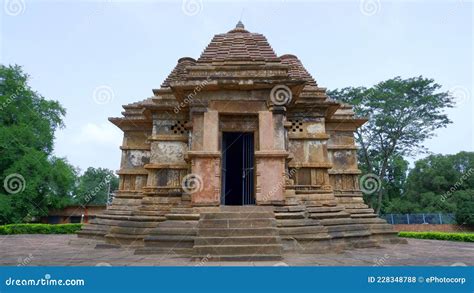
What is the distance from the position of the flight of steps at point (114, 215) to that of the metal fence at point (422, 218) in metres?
24.2

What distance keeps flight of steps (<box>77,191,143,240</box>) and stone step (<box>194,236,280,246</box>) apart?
3514 millimetres

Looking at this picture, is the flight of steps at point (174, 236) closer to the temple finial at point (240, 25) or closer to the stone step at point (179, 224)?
the stone step at point (179, 224)

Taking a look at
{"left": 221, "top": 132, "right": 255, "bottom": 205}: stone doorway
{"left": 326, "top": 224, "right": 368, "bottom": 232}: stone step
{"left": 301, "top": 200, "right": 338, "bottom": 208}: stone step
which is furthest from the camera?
{"left": 221, "top": 132, "right": 255, "bottom": 205}: stone doorway

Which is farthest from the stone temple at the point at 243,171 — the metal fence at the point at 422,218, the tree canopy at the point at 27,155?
the metal fence at the point at 422,218

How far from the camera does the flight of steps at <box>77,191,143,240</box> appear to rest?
9.14m

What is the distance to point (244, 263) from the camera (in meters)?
5.48

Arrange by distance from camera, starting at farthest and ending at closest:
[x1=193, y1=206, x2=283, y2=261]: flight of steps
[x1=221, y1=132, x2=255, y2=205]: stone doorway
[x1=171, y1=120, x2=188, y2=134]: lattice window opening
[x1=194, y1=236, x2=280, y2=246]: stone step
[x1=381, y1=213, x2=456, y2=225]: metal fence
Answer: [x1=381, y1=213, x2=456, y2=225]: metal fence
[x1=171, y1=120, x2=188, y2=134]: lattice window opening
[x1=221, y1=132, x2=255, y2=205]: stone doorway
[x1=194, y1=236, x2=280, y2=246]: stone step
[x1=193, y1=206, x2=283, y2=261]: flight of steps

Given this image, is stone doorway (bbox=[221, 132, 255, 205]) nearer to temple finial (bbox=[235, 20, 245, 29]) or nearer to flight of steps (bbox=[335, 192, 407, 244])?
flight of steps (bbox=[335, 192, 407, 244])

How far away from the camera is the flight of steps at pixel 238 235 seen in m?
5.85

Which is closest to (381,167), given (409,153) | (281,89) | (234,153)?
(409,153)

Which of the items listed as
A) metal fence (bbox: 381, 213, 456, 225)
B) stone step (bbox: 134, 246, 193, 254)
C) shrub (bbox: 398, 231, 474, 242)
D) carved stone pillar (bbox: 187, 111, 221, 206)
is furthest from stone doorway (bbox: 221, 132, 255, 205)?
metal fence (bbox: 381, 213, 456, 225)

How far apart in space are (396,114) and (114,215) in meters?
26.2

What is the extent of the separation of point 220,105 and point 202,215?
9.21 feet

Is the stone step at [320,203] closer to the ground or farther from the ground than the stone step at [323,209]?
farther from the ground
